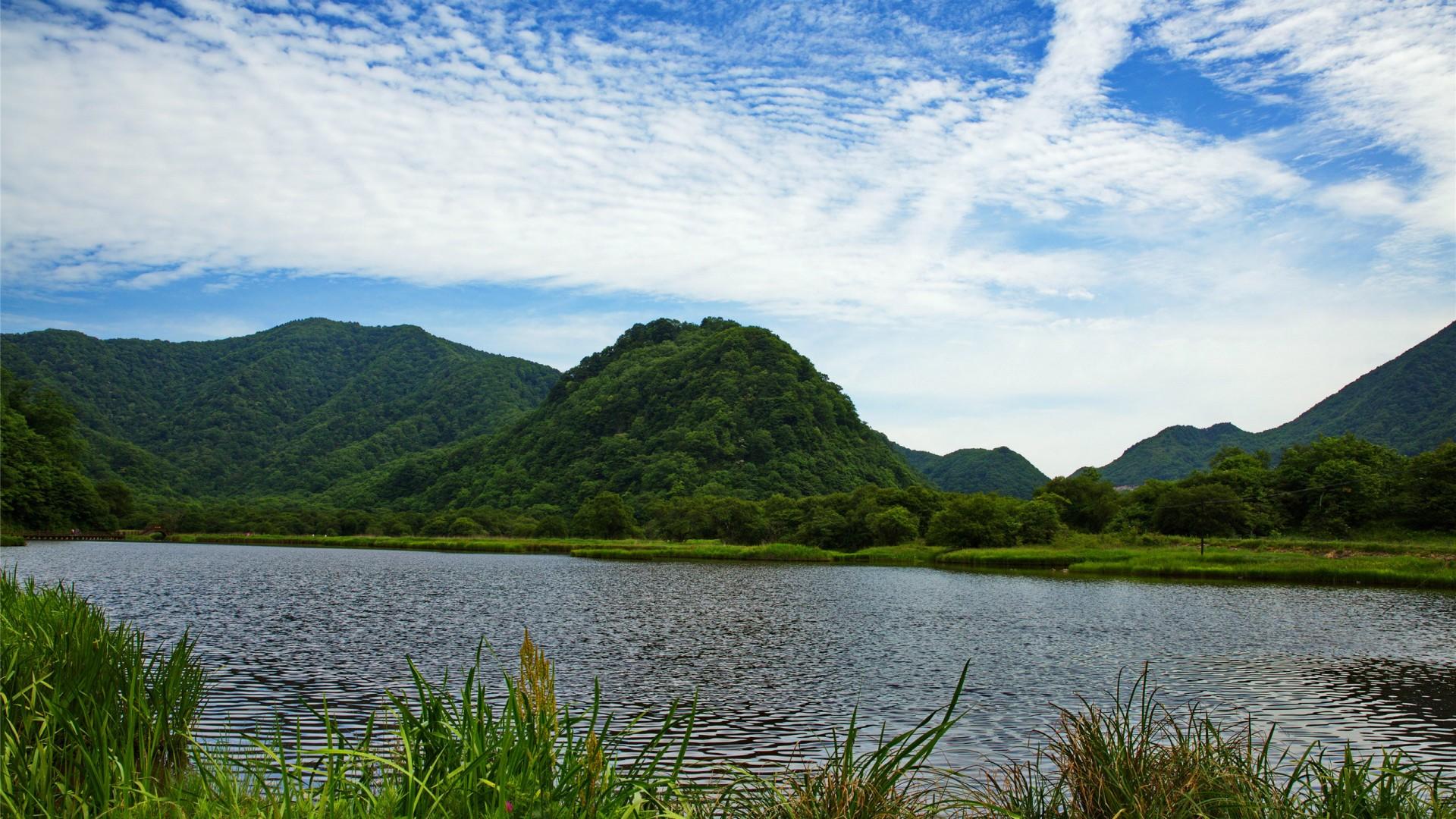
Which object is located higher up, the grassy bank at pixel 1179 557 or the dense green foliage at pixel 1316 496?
the dense green foliage at pixel 1316 496

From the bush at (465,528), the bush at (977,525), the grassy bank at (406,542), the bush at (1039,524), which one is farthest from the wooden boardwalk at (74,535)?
the bush at (1039,524)

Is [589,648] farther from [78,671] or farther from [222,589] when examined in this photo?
[222,589]

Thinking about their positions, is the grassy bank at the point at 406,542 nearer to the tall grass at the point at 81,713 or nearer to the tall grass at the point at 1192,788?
the tall grass at the point at 81,713

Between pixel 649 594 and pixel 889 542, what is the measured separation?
49661mm

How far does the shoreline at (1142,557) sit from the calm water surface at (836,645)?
448 centimetres

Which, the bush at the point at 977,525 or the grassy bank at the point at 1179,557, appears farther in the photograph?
the bush at the point at 977,525

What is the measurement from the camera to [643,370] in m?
189

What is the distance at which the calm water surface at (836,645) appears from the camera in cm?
1677

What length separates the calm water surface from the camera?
55.0 feet

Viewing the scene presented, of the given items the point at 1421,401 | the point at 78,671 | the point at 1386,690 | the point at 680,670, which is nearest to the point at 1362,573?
the point at 1386,690

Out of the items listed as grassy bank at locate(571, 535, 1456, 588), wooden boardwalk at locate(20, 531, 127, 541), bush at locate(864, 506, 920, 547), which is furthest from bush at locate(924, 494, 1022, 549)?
wooden boardwalk at locate(20, 531, 127, 541)

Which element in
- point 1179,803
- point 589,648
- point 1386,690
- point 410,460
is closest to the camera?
point 1179,803

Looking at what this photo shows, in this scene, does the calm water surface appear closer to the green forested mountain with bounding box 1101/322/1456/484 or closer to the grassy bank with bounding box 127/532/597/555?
the grassy bank with bounding box 127/532/597/555

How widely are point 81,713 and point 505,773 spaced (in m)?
6.93
